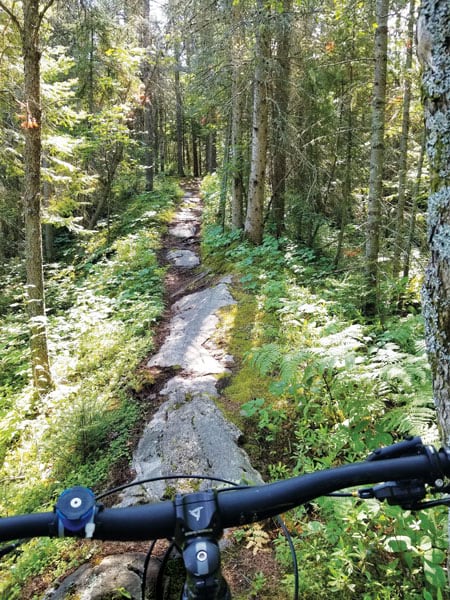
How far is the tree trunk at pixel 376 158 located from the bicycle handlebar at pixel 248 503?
5.87m

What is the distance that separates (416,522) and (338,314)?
3932 millimetres

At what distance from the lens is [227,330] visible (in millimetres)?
7012

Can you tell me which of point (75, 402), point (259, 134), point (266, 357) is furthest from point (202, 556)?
point (259, 134)

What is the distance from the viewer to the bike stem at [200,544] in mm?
871

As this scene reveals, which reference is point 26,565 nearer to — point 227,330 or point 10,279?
point 227,330

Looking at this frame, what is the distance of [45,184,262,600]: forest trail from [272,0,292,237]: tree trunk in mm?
4145

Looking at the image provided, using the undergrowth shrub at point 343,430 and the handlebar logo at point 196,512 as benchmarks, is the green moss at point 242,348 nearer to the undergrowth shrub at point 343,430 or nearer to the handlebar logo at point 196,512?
the undergrowth shrub at point 343,430

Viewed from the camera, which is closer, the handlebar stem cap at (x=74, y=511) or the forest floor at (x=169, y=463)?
the handlebar stem cap at (x=74, y=511)

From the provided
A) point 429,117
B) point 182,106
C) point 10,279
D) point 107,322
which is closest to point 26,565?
point 429,117

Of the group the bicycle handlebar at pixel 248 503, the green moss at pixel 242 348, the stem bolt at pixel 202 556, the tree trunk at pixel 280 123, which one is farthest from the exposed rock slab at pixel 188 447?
the tree trunk at pixel 280 123

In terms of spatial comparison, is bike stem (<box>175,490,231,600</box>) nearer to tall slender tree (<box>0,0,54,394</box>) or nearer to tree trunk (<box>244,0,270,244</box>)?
tall slender tree (<box>0,0,54,394</box>)

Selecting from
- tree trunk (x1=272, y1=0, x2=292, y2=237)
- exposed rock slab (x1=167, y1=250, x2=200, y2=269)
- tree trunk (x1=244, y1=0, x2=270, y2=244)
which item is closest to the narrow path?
tree trunk (x1=244, y1=0, x2=270, y2=244)

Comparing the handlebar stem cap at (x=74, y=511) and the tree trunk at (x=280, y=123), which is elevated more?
the tree trunk at (x=280, y=123)

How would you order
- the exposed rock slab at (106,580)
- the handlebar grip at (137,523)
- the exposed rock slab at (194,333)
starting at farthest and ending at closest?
the exposed rock slab at (194,333) → the exposed rock slab at (106,580) → the handlebar grip at (137,523)
